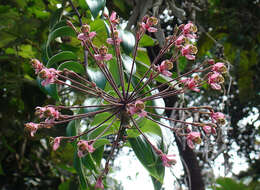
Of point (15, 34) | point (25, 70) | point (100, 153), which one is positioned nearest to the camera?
point (100, 153)

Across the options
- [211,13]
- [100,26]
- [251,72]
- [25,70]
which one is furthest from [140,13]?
[251,72]

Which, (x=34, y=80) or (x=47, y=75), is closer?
(x=47, y=75)

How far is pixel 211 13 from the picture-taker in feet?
7.24

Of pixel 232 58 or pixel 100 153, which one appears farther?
pixel 232 58

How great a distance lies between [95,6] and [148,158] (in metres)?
0.49

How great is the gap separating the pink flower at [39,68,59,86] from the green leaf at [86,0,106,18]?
250 millimetres

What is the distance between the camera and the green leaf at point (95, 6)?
0.92 metres

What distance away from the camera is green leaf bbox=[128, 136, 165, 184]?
0.86 metres

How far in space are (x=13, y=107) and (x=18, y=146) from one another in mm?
484

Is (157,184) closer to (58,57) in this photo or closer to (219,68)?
(219,68)

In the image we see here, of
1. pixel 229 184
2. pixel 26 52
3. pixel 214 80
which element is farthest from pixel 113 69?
pixel 229 184

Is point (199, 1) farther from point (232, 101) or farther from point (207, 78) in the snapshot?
point (207, 78)

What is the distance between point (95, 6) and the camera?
0.94m

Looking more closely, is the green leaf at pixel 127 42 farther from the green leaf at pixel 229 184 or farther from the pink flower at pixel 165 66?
the green leaf at pixel 229 184
